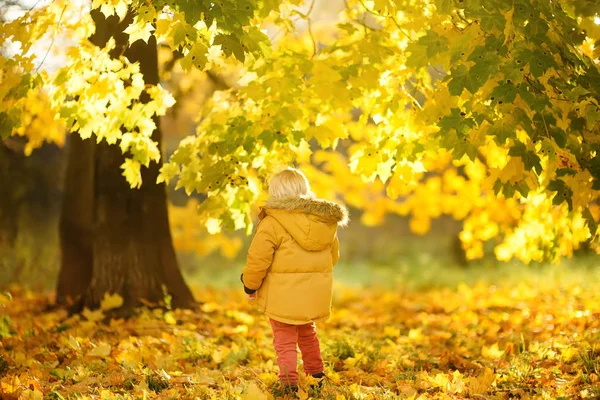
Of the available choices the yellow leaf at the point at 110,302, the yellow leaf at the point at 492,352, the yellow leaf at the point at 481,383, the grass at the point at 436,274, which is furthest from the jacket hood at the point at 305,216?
the grass at the point at 436,274

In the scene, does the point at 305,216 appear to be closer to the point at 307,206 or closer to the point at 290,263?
the point at 307,206

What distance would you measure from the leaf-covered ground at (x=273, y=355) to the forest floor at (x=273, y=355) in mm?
12

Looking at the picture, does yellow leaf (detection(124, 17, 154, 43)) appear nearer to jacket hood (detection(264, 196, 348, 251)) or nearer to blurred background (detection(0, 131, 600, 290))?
jacket hood (detection(264, 196, 348, 251))

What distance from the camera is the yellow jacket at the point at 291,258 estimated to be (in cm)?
393

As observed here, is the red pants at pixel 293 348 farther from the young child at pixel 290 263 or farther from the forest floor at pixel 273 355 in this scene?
the forest floor at pixel 273 355

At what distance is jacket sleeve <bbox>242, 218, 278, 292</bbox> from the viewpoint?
391 cm

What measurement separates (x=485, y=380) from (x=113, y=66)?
336cm

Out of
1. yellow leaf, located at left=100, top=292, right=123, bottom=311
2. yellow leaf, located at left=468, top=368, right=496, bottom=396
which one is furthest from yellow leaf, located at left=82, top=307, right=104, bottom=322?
yellow leaf, located at left=468, top=368, right=496, bottom=396

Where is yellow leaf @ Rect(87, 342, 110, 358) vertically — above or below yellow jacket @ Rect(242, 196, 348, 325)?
below

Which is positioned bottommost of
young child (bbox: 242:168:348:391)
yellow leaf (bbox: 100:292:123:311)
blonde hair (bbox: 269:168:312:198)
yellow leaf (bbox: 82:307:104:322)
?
yellow leaf (bbox: 82:307:104:322)

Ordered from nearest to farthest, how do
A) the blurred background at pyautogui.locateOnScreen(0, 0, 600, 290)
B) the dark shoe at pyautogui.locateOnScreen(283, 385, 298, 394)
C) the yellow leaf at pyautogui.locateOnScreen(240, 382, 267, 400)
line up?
the yellow leaf at pyautogui.locateOnScreen(240, 382, 267, 400) → the dark shoe at pyautogui.locateOnScreen(283, 385, 298, 394) → the blurred background at pyautogui.locateOnScreen(0, 0, 600, 290)

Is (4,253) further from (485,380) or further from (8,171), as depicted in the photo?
(485,380)

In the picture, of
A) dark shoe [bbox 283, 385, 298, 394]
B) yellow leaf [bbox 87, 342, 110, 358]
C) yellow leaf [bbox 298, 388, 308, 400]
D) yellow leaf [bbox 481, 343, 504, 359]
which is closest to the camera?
yellow leaf [bbox 298, 388, 308, 400]

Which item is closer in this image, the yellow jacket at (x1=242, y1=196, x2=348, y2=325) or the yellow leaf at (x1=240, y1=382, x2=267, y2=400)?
the yellow leaf at (x1=240, y1=382, x2=267, y2=400)
